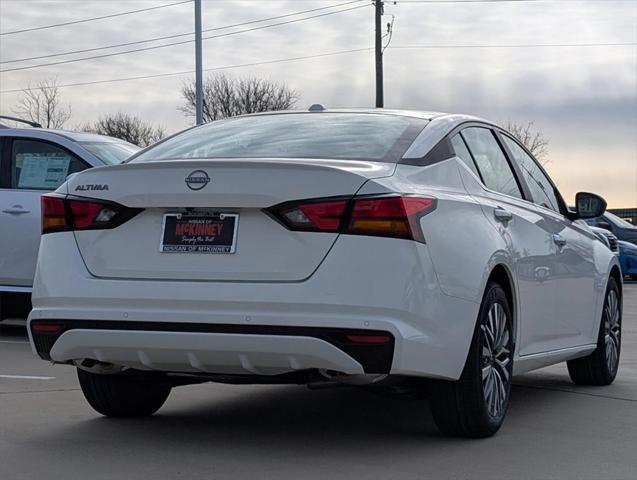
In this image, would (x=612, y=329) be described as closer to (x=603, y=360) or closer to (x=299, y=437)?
(x=603, y=360)

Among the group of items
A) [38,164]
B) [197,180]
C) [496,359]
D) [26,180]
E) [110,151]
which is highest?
[110,151]

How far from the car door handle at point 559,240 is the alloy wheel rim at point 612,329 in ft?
3.62

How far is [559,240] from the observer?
299 inches

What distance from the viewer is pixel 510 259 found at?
649 centimetres

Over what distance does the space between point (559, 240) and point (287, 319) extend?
2686mm

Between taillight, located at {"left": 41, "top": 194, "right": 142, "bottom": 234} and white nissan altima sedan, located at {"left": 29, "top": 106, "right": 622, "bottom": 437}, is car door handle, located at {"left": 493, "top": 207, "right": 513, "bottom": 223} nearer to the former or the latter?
white nissan altima sedan, located at {"left": 29, "top": 106, "right": 622, "bottom": 437}

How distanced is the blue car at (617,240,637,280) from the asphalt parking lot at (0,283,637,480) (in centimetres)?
1639

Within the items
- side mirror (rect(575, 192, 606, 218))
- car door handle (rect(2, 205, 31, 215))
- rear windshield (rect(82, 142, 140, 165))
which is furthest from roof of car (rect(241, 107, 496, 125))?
car door handle (rect(2, 205, 31, 215))

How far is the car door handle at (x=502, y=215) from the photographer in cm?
653

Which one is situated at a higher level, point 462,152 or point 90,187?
point 462,152

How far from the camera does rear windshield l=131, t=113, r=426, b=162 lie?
6074 millimetres

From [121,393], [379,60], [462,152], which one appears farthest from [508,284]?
[379,60]

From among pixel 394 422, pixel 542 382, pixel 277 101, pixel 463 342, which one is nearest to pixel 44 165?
pixel 542 382

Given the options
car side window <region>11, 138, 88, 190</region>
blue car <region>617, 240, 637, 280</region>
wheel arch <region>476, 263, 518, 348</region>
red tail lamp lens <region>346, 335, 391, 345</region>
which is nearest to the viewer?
red tail lamp lens <region>346, 335, 391, 345</region>
